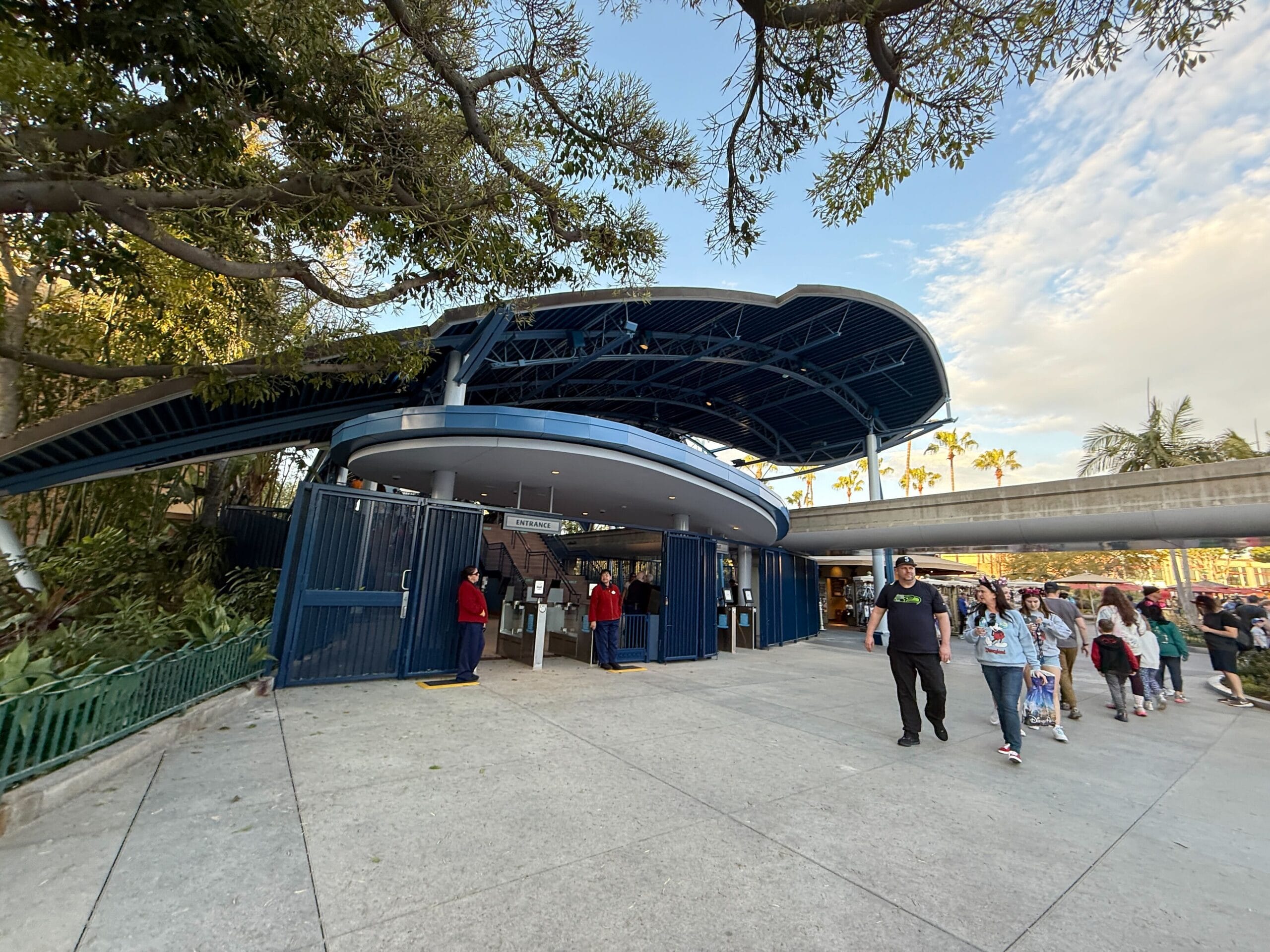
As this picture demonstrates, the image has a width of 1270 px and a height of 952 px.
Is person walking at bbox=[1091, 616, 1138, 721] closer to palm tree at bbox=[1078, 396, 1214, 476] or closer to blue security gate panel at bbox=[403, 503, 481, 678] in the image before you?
blue security gate panel at bbox=[403, 503, 481, 678]

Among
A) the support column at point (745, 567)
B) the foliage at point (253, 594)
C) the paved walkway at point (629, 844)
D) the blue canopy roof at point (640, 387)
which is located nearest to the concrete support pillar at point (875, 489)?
the blue canopy roof at point (640, 387)

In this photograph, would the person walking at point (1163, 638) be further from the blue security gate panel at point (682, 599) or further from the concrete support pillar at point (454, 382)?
the concrete support pillar at point (454, 382)

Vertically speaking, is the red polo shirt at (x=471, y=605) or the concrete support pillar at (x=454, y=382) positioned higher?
the concrete support pillar at (x=454, y=382)

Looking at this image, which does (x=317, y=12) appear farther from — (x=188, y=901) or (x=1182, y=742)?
(x=1182, y=742)

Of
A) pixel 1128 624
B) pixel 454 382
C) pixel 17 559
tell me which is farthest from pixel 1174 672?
pixel 17 559

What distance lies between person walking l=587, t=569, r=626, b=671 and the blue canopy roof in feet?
16.7

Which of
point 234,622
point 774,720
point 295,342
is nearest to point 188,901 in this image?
point 234,622

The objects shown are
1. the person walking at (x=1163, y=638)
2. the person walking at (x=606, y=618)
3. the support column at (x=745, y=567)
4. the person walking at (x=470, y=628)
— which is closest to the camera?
the person walking at (x=470, y=628)

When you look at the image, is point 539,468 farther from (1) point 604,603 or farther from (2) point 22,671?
(2) point 22,671

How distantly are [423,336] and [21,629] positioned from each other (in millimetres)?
7432

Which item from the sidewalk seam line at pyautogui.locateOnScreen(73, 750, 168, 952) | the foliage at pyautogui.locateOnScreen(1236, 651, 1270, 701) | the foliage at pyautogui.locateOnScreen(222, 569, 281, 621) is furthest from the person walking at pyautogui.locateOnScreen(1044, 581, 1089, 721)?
the foliage at pyautogui.locateOnScreen(222, 569, 281, 621)

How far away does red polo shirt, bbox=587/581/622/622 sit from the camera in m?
9.48

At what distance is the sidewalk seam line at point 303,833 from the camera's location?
7.47ft

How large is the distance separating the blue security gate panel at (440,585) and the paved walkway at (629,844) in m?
2.13
